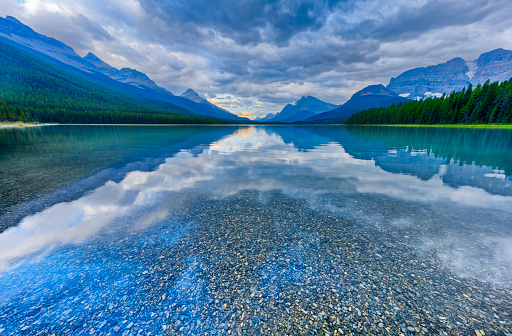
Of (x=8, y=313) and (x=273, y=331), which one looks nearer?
(x=273, y=331)

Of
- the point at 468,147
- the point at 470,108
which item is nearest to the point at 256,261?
the point at 468,147

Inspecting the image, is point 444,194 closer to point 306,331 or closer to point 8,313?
point 306,331

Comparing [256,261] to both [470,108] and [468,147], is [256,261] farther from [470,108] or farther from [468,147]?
[470,108]

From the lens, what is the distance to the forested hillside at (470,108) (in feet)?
320

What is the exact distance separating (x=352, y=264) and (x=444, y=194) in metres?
11.7

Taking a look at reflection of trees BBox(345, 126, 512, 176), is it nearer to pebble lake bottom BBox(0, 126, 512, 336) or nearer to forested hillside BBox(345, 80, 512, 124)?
pebble lake bottom BBox(0, 126, 512, 336)

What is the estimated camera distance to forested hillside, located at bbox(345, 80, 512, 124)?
320 feet

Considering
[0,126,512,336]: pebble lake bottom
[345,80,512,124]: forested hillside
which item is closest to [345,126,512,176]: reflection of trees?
[0,126,512,336]: pebble lake bottom

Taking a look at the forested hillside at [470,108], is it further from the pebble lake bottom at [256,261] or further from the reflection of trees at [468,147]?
the pebble lake bottom at [256,261]

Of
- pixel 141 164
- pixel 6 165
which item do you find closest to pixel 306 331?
pixel 141 164

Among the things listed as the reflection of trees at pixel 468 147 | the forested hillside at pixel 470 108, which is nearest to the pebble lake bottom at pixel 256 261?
the reflection of trees at pixel 468 147

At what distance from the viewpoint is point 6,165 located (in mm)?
21312

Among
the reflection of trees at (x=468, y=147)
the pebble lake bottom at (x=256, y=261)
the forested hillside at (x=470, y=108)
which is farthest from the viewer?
the forested hillside at (x=470, y=108)

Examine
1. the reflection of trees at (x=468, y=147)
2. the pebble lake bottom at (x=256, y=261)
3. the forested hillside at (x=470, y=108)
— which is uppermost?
the forested hillside at (x=470, y=108)
